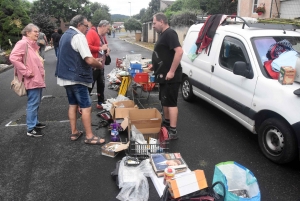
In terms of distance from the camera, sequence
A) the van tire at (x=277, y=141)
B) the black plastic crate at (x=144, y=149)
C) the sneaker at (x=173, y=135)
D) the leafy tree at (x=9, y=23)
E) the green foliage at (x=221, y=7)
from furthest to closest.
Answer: the green foliage at (x=221, y=7), the leafy tree at (x=9, y=23), the sneaker at (x=173, y=135), the black plastic crate at (x=144, y=149), the van tire at (x=277, y=141)

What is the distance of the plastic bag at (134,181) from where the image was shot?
2.89 meters

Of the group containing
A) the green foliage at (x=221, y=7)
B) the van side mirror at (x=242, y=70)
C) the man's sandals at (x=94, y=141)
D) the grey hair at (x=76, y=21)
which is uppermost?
the green foliage at (x=221, y=7)

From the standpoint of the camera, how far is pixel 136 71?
Answer: 227 inches

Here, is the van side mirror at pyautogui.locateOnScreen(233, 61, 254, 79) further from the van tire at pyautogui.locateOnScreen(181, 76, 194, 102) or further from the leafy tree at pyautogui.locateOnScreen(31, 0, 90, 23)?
the leafy tree at pyautogui.locateOnScreen(31, 0, 90, 23)

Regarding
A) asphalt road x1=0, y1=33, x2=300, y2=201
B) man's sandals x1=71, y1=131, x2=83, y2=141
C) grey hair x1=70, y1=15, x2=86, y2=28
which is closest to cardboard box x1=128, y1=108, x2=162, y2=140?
asphalt road x1=0, y1=33, x2=300, y2=201

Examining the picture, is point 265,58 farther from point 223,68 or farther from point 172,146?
point 172,146

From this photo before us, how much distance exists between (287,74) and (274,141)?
965mm

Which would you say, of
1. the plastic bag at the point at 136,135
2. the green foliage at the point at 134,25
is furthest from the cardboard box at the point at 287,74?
the green foliage at the point at 134,25

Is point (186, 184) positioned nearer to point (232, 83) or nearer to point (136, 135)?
point (136, 135)

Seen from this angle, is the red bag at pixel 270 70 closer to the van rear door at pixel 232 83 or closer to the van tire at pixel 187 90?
the van rear door at pixel 232 83

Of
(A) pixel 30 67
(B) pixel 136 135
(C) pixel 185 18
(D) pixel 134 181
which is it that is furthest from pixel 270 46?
(C) pixel 185 18

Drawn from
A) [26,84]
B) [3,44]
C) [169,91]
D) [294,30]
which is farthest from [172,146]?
[3,44]

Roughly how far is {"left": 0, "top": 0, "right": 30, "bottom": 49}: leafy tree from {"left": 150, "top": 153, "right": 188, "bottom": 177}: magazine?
1739 cm

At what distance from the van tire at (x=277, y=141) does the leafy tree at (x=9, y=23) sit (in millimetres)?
17934
